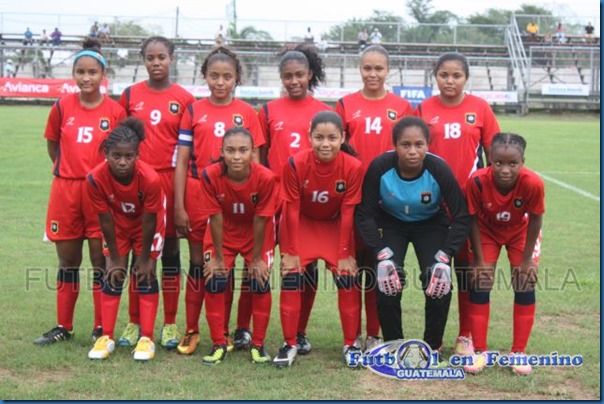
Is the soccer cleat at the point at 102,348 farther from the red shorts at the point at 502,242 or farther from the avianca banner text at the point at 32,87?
the avianca banner text at the point at 32,87

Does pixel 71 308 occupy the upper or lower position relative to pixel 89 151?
lower

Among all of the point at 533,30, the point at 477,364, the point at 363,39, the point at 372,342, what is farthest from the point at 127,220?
the point at 533,30

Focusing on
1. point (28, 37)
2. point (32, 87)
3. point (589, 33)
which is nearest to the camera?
point (32, 87)

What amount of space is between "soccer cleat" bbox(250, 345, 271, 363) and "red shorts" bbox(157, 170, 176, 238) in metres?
1.04

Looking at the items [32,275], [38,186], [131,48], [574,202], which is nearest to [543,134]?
[574,202]

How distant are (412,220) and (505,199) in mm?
592

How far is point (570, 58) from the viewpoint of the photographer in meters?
38.8

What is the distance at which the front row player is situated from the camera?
5.14 meters

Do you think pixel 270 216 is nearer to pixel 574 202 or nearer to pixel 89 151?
pixel 89 151

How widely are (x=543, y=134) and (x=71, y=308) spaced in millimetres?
20873

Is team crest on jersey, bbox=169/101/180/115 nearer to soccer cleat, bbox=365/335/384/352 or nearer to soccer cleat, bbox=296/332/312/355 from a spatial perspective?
soccer cleat, bbox=296/332/312/355

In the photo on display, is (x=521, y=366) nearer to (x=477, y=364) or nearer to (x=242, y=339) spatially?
(x=477, y=364)

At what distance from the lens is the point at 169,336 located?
5609 millimetres

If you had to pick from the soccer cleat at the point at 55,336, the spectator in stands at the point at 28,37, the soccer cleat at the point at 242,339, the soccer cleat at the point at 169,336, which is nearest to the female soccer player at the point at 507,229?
the soccer cleat at the point at 242,339
